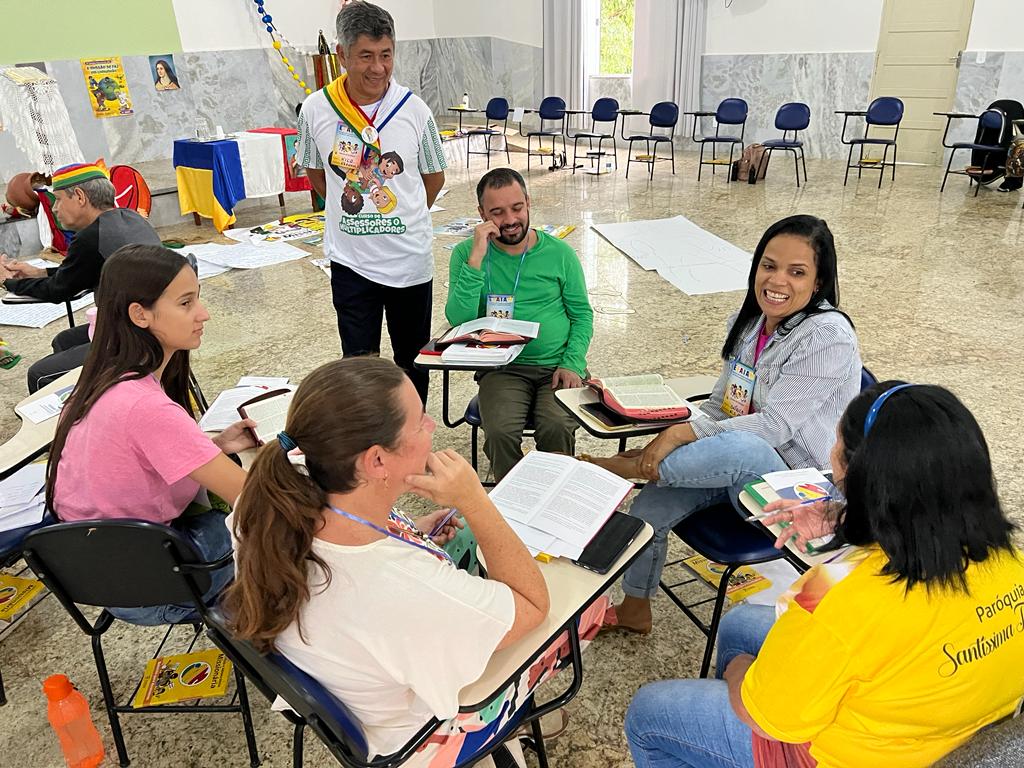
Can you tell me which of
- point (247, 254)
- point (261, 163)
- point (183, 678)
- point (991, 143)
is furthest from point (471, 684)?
point (991, 143)

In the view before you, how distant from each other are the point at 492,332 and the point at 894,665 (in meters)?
1.81

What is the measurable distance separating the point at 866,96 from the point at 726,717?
1042cm

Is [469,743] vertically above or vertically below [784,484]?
below

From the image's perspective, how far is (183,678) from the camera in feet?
7.00

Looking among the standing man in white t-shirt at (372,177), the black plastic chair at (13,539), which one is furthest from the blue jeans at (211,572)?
the standing man in white t-shirt at (372,177)

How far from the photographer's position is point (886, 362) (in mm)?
4082

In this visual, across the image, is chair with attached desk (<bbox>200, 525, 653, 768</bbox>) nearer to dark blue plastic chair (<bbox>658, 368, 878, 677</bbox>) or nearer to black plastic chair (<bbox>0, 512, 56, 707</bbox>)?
dark blue plastic chair (<bbox>658, 368, 878, 677</bbox>)

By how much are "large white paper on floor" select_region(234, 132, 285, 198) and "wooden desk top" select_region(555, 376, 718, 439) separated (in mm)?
6188

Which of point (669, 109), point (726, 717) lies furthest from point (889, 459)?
point (669, 109)

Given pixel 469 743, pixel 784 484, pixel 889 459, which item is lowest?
pixel 469 743

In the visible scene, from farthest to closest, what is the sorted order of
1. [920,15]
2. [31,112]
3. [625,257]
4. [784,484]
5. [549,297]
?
1. [920,15]
2. [31,112]
3. [625,257]
4. [549,297]
5. [784,484]

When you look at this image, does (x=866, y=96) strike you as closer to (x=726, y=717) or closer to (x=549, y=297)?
(x=549, y=297)

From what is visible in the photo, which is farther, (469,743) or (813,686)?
(469,743)

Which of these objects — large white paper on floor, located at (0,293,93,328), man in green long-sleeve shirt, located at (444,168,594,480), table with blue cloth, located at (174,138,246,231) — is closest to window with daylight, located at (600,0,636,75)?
→ table with blue cloth, located at (174,138,246,231)
